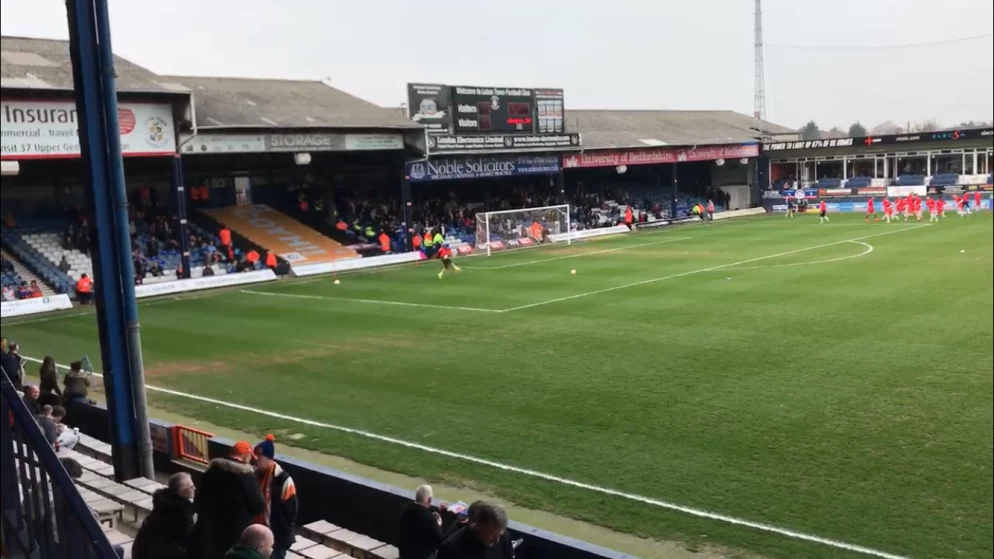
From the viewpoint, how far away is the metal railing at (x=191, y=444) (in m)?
10.2

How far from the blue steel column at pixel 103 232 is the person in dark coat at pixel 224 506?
4013 mm

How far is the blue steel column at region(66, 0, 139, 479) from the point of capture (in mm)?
8766

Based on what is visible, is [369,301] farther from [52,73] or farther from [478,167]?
[478,167]

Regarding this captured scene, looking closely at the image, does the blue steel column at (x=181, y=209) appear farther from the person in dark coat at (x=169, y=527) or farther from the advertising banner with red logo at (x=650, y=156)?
the person in dark coat at (x=169, y=527)

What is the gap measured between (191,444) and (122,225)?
2.89 m

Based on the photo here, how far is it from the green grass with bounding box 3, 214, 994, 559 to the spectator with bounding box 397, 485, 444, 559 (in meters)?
2.66

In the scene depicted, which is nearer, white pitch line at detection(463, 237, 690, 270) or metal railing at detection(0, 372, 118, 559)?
metal railing at detection(0, 372, 118, 559)

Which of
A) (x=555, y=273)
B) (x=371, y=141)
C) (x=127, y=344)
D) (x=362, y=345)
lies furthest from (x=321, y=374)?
(x=371, y=141)

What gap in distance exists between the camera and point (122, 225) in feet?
30.4

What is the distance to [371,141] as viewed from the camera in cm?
3638

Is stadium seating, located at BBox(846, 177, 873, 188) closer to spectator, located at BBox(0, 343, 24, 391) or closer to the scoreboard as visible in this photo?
the scoreboard

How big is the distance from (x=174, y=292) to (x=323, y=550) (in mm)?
23901

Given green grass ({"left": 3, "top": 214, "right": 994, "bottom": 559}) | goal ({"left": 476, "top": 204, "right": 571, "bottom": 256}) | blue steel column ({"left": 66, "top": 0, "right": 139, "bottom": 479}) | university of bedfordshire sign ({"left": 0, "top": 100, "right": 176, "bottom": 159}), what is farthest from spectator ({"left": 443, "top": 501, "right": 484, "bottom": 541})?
goal ({"left": 476, "top": 204, "right": 571, "bottom": 256})

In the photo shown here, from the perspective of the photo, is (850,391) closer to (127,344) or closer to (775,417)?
(775,417)
